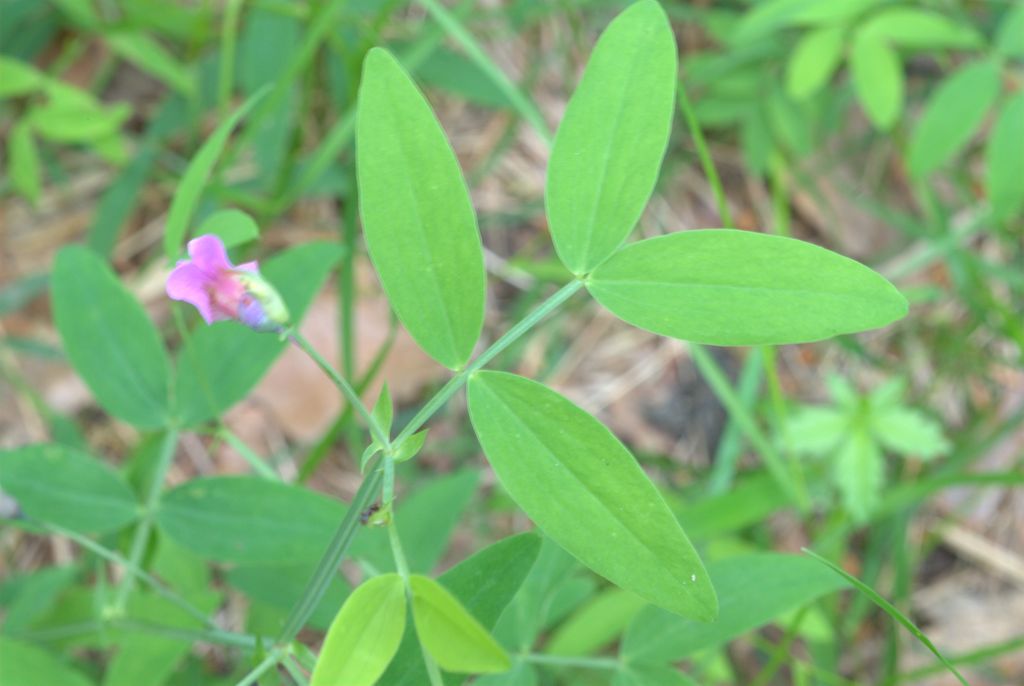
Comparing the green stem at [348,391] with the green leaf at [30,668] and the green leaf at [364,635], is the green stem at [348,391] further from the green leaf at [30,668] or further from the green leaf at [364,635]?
the green leaf at [30,668]

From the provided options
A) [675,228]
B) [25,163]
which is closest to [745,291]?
[25,163]

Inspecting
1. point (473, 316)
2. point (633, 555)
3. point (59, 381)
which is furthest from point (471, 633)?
point (59, 381)

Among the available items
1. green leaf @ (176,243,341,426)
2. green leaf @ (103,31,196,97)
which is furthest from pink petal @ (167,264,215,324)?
green leaf @ (103,31,196,97)

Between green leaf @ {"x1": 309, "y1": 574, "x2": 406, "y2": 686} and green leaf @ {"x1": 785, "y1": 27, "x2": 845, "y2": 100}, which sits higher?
green leaf @ {"x1": 785, "y1": 27, "x2": 845, "y2": 100}

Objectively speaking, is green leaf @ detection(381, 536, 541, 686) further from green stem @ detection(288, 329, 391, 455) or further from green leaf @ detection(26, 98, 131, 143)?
green leaf @ detection(26, 98, 131, 143)

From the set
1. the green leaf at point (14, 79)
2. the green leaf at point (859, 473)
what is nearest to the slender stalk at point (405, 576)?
the green leaf at point (859, 473)

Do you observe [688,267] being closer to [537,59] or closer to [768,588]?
[768,588]

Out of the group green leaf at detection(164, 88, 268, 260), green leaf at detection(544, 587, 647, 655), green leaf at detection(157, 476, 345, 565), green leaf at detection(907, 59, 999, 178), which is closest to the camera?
green leaf at detection(164, 88, 268, 260)
